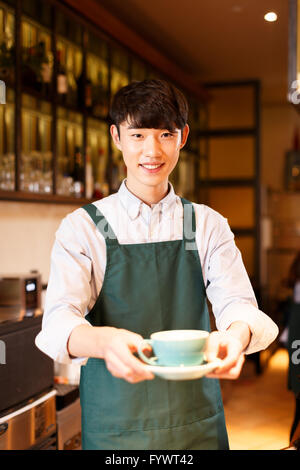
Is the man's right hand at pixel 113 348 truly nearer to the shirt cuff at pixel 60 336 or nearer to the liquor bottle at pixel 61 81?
the shirt cuff at pixel 60 336

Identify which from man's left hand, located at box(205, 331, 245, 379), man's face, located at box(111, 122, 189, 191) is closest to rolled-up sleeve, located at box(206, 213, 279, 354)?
man's left hand, located at box(205, 331, 245, 379)

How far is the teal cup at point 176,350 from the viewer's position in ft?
3.30

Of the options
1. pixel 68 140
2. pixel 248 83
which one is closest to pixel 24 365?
pixel 68 140

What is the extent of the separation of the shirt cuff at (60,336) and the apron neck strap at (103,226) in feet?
0.72

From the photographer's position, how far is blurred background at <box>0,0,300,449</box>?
2889 millimetres

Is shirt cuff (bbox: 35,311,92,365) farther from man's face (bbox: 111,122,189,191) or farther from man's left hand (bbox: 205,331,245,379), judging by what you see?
man's face (bbox: 111,122,189,191)

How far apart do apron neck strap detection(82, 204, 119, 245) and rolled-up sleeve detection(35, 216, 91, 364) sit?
6cm

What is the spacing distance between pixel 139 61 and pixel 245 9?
89 centimetres

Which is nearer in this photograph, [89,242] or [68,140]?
[89,242]

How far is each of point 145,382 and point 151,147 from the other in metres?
0.52

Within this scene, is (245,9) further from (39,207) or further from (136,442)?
(136,442)

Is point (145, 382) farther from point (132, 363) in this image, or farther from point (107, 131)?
point (107, 131)

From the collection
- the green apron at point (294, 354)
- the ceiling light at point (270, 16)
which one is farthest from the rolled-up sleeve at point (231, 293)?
the ceiling light at point (270, 16)

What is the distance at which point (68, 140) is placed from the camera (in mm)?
3668
